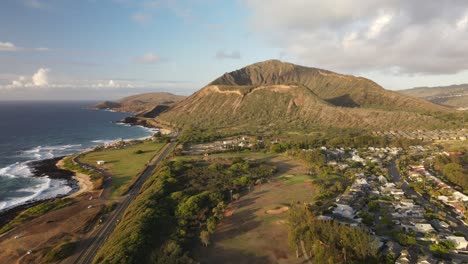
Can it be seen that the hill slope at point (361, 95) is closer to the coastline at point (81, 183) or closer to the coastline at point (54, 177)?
the coastline at point (54, 177)

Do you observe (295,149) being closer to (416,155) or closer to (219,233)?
(416,155)

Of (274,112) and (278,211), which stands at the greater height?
(274,112)

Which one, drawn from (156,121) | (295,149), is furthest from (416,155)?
(156,121)

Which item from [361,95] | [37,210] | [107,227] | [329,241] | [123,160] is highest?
[361,95]

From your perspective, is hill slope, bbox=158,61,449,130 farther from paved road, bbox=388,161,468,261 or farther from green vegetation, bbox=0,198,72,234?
green vegetation, bbox=0,198,72,234

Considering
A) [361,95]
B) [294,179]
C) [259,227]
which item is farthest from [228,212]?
[361,95]

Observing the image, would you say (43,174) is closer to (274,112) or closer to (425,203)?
(425,203)

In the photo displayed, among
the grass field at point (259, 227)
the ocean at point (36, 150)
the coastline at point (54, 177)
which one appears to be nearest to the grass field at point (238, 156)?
the grass field at point (259, 227)
